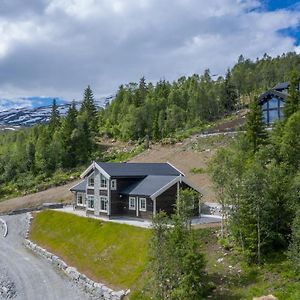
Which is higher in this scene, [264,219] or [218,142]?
[218,142]

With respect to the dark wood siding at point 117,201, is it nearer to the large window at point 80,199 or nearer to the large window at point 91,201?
the large window at point 91,201

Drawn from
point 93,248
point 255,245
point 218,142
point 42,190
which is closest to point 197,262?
point 255,245

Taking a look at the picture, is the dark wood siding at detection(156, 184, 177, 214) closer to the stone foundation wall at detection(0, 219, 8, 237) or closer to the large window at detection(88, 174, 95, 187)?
the large window at detection(88, 174, 95, 187)

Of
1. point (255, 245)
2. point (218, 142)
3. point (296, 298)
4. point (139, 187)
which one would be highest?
point (218, 142)

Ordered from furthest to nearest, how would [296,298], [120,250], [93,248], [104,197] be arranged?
[104,197] → [93,248] → [120,250] → [296,298]

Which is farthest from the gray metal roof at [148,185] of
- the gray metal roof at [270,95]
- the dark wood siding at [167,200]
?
the gray metal roof at [270,95]

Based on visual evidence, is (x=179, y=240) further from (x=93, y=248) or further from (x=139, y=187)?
(x=139, y=187)
